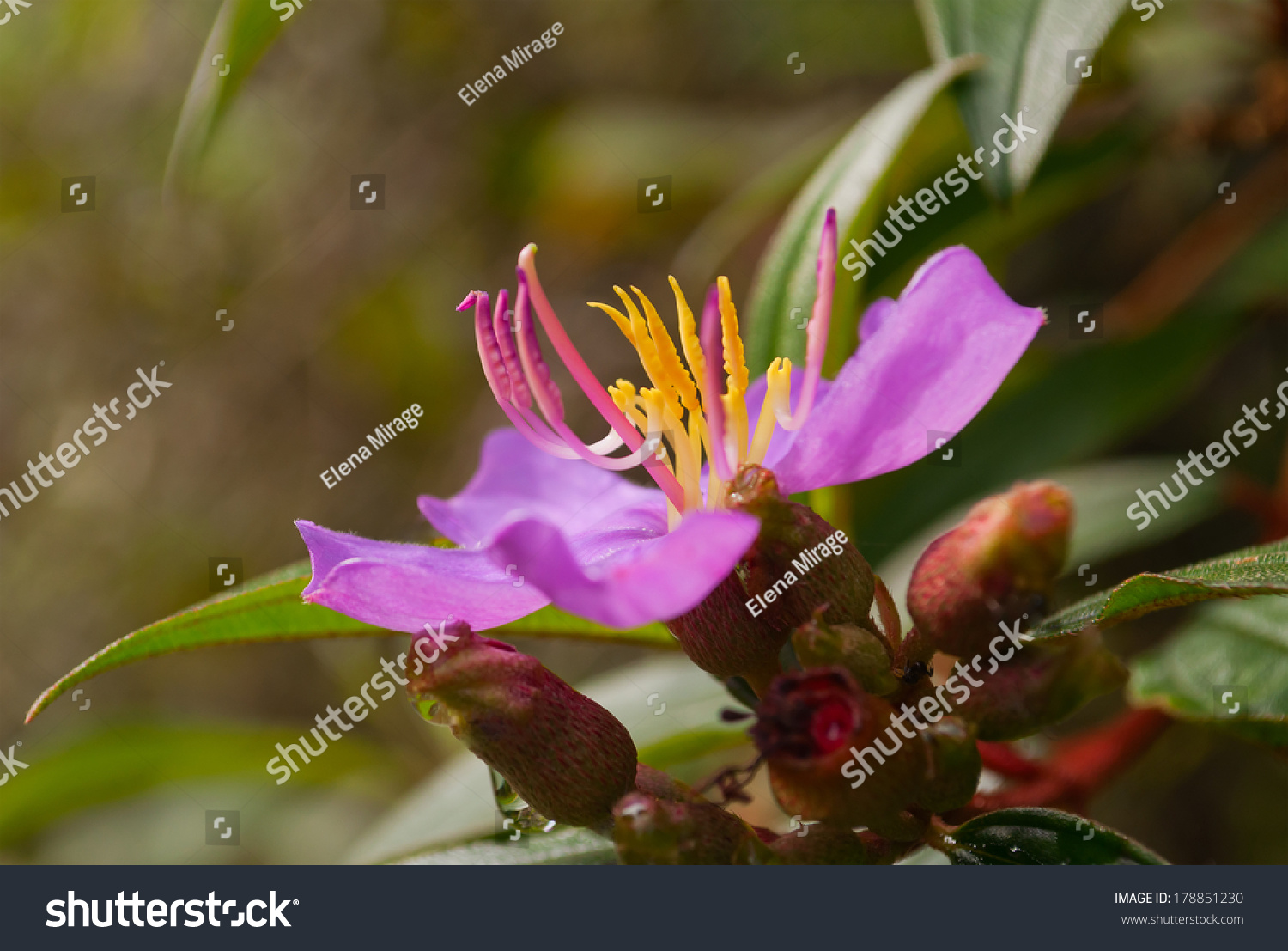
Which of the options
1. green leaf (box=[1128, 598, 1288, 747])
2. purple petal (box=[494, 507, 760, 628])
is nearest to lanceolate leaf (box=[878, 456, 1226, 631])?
green leaf (box=[1128, 598, 1288, 747])

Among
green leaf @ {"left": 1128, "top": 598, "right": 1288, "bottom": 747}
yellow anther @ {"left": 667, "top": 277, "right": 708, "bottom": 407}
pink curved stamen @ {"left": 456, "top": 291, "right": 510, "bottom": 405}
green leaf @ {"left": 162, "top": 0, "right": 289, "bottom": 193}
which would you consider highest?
green leaf @ {"left": 162, "top": 0, "right": 289, "bottom": 193}

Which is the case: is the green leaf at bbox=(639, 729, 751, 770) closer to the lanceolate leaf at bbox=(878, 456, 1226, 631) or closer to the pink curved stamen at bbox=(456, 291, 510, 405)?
the lanceolate leaf at bbox=(878, 456, 1226, 631)

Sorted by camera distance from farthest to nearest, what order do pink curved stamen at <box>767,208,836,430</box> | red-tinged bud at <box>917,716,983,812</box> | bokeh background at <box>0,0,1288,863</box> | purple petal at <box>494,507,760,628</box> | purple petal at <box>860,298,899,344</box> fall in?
bokeh background at <box>0,0,1288,863</box>, purple petal at <box>860,298,899,344</box>, pink curved stamen at <box>767,208,836,430</box>, red-tinged bud at <box>917,716,983,812</box>, purple petal at <box>494,507,760,628</box>

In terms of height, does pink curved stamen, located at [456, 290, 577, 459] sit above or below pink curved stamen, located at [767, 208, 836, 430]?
above

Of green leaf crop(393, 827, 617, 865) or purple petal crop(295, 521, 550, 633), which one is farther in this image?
green leaf crop(393, 827, 617, 865)

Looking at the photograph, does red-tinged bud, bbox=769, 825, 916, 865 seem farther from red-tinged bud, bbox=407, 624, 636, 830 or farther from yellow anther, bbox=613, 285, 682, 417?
yellow anther, bbox=613, 285, 682, 417

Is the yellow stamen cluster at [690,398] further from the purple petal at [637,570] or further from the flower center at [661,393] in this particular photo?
the purple petal at [637,570]

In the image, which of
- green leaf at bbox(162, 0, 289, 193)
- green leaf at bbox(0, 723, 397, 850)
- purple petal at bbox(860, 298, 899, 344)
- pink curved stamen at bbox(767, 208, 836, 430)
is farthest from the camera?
green leaf at bbox(0, 723, 397, 850)
